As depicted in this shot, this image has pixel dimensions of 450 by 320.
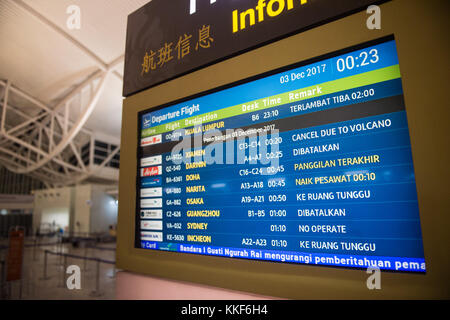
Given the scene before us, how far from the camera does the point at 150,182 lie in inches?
91.0

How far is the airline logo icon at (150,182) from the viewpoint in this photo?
2.26 meters

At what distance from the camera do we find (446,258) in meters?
1.14

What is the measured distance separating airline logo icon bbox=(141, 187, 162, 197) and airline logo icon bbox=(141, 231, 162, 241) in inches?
13.0

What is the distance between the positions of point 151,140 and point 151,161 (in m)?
0.20

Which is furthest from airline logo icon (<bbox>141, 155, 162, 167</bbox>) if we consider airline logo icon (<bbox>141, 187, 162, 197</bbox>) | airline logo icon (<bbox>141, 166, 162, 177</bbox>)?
airline logo icon (<bbox>141, 187, 162, 197</bbox>)

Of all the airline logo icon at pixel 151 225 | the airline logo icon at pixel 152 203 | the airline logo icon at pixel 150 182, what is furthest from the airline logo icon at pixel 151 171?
the airline logo icon at pixel 151 225

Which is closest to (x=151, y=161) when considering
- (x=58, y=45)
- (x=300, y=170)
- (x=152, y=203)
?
(x=152, y=203)

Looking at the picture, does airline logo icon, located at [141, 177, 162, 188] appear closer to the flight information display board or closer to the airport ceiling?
the flight information display board

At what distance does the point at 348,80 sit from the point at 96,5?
8.84 metres

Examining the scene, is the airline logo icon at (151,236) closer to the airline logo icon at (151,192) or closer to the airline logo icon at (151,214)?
the airline logo icon at (151,214)

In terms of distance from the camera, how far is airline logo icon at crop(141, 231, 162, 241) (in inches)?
85.0

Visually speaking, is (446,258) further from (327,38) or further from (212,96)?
(212,96)

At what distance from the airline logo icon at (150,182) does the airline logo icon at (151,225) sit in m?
0.33

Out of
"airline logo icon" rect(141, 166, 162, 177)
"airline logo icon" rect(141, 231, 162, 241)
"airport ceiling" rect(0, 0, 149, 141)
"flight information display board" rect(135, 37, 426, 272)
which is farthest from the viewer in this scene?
"airport ceiling" rect(0, 0, 149, 141)
